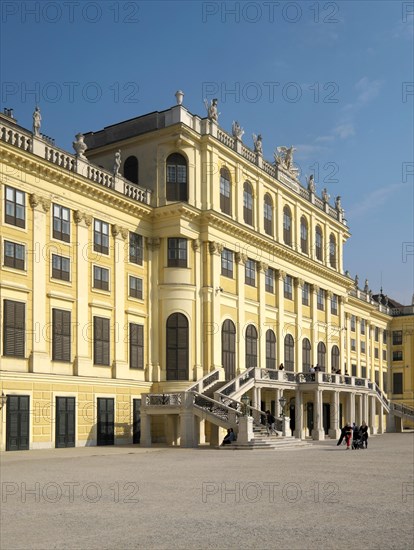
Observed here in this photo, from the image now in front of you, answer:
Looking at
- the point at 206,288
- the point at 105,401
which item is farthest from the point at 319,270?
the point at 105,401

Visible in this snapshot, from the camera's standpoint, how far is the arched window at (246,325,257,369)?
52.8m

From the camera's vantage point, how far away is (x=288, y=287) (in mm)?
59906

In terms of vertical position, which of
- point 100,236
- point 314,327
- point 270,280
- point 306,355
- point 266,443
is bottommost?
point 266,443

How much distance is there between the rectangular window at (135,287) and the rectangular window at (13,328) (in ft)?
31.4

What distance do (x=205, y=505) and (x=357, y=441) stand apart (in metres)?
24.4

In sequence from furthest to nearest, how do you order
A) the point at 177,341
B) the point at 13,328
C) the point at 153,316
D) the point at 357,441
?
the point at 177,341 < the point at 153,316 < the point at 357,441 < the point at 13,328

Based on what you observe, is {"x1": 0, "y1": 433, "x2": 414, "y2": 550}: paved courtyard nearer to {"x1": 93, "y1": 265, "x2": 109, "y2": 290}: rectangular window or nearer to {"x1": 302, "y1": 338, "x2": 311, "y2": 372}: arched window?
{"x1": 93, "y1": 265, "x2": 109, "y2": 290}: rectangular window

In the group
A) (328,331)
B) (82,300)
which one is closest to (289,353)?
(328,331)

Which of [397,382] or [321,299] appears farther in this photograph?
[397,382]

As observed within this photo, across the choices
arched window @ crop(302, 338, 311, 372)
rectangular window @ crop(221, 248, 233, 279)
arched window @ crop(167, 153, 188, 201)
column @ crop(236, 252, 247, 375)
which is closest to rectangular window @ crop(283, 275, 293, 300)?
arched window @ crop(302, 338, 311, 372)

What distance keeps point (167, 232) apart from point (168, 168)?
424cm

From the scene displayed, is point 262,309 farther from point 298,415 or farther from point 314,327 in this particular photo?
point 314,327

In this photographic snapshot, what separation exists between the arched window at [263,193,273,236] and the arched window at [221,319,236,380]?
930 centimetres

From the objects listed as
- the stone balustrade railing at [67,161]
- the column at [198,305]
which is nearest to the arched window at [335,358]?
the column at [198,305]
